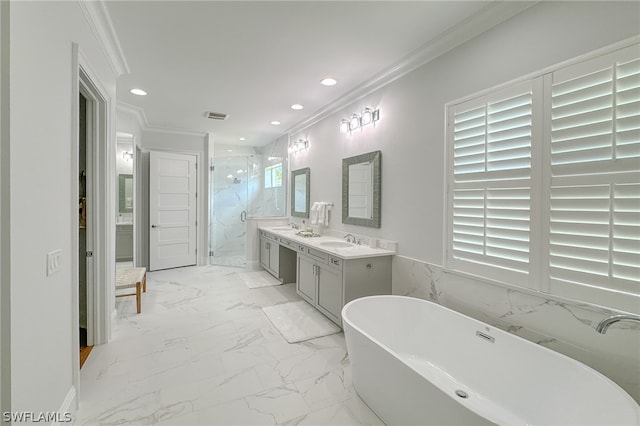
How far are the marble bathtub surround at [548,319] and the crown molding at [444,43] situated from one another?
177cm

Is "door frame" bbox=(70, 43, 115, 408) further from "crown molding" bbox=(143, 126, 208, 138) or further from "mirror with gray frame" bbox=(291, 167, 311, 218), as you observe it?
"crown molding" bbox=(143, 126, 208, 138)

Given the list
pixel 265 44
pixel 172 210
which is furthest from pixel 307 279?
pixel 172 210

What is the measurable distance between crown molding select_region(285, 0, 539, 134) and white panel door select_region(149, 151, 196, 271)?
131 inches

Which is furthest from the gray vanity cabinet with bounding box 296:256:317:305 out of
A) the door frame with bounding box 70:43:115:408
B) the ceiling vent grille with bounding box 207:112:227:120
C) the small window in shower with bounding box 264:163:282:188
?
the ceiling vent grille with bounding box 207:112:227:120

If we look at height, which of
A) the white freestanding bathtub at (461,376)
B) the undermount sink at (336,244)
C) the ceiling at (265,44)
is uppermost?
the ceiling at (265,44)

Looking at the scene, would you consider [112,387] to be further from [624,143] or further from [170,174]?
[170,174]

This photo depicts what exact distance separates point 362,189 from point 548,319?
2.07 metres

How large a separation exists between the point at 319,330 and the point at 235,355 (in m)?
0.84

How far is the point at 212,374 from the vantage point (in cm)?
221

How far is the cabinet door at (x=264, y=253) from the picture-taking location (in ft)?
16.3

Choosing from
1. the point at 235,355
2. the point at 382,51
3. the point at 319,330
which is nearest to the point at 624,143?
the point at 382,51

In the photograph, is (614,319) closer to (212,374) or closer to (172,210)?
(212,374)

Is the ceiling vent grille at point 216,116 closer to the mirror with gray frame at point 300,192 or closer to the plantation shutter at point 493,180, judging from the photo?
the mirror with gray frame at point 300,192

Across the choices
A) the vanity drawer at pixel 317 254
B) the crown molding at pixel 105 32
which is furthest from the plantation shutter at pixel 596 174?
the crown molding at pixel 105 32
